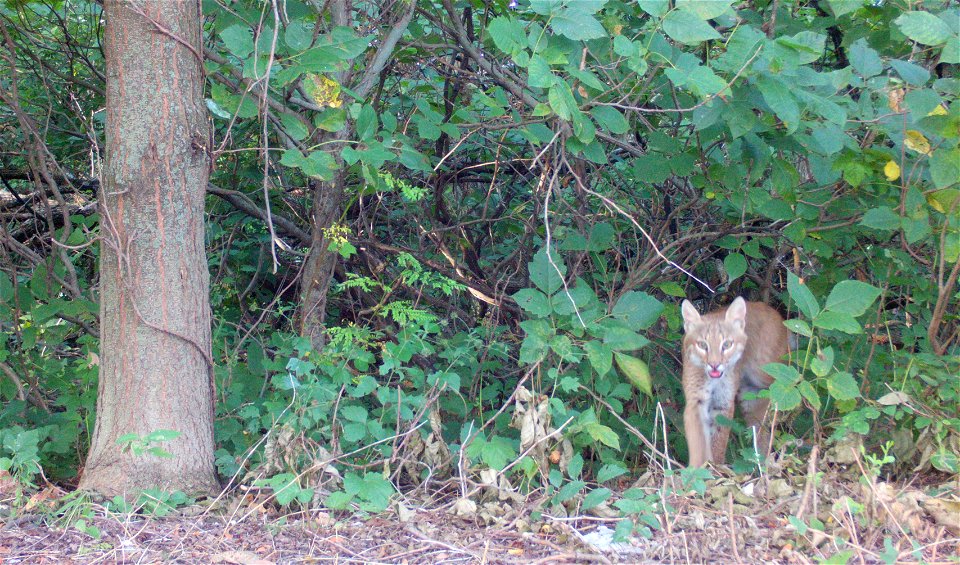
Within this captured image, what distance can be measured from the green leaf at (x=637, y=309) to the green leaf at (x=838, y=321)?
0.93 m

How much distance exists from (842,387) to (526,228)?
2.78 metres

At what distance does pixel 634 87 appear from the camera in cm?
459

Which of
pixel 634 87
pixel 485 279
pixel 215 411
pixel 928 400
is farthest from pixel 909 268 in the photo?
pixel 215 411

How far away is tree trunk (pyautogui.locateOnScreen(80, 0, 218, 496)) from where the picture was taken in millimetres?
4469

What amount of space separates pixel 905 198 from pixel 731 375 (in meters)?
1.99

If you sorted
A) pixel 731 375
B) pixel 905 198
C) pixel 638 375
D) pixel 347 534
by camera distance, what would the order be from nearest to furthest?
pixel 347 534 < pixel 905 198 < pixel 638 375 < pixel 731 375

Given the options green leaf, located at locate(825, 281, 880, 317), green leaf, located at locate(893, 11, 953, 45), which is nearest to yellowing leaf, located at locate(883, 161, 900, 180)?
green leaf, located at locate(825, 281, 880, 317)

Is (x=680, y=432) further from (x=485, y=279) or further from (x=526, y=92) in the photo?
(x=526, y=92)

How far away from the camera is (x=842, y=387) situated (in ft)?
14.9

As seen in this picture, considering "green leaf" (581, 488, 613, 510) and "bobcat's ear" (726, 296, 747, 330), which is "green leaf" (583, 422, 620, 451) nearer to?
"green leaf" (581, 488, 613, 510)

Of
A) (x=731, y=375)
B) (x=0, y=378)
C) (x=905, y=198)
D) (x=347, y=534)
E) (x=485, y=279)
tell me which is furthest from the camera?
(x=485, y=279)

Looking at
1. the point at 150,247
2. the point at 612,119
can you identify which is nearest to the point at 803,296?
the point at 612,119

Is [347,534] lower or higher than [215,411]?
lower

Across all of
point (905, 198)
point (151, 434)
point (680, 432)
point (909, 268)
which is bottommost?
point (680, 432)
